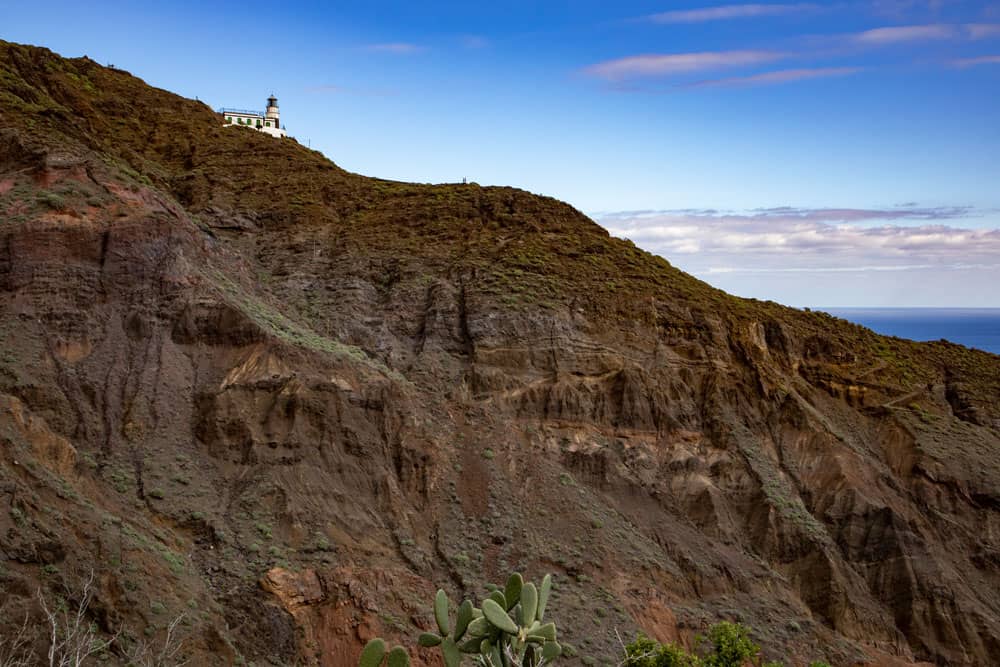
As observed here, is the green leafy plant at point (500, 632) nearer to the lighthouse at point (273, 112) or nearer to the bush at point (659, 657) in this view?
the bush at point (659, 657)

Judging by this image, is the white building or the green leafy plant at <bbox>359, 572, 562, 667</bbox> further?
the white building

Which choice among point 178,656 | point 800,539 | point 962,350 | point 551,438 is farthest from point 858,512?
point 178,656

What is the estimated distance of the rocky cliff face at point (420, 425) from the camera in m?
30.4

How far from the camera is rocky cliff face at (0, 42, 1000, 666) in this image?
30.4m

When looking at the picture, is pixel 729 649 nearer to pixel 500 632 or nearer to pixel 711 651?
pixel 711 651

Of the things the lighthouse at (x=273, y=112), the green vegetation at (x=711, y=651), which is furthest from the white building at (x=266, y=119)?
the green vegetation at (x=711, y=651)

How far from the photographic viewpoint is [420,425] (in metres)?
38.2

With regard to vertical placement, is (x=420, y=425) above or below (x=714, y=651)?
above

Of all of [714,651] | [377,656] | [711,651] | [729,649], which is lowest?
[711,651]

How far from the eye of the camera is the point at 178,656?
83.5 feet

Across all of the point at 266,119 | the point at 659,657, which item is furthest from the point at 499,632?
the point at 266,119

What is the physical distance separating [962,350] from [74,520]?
4577 centimetres

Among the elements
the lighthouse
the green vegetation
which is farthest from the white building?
the green vegetation

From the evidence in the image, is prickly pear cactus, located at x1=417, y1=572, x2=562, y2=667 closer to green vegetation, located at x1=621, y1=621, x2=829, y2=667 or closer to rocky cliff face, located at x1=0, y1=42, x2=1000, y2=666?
green vegetation, located at x1=621, y1=621, x2=829, y2=667
